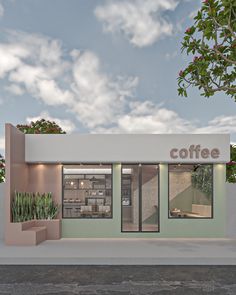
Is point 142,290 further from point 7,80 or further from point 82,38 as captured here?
point 7,80

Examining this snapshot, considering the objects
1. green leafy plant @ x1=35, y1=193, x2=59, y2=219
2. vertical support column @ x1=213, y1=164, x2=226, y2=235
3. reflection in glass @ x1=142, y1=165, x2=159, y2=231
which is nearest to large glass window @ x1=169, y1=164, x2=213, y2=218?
vertical support column @ x1=213, y1=164, x2=226, y2=235

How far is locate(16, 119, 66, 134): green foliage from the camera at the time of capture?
30.0 meters

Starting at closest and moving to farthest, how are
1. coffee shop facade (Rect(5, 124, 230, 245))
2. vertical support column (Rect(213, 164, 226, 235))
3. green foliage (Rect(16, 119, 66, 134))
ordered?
1. coffee shop facade (Rect(5, 124, 230, 245))
2. vertical support column (Rect(213, 164, 226, 235))
3. green foliage (Rect(16, 119, 66, 134))

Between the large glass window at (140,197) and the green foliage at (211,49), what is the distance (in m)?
3.36

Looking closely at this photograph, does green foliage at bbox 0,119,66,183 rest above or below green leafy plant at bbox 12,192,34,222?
above

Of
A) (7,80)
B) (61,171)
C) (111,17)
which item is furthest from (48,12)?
(7,80)

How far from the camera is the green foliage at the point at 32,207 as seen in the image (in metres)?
11.0

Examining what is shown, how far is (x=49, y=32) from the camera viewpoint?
13.7 metres

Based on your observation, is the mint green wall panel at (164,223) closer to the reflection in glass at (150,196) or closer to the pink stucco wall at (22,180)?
the reflection in glass at (150,196)

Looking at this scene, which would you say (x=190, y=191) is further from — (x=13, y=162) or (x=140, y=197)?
(x=13, y=162)

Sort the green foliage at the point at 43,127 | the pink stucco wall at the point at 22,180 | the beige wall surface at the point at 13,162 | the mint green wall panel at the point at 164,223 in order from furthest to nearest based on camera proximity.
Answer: the green foliage at the point at 43,127
the mint green wall panel at the point at 164,223
the beige wall surface at the point at 13,162
the pink stucco wall at the point at 22,180

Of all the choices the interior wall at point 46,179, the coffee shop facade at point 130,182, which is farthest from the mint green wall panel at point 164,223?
the interior wall at point 46,179

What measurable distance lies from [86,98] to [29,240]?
10888 millimetres

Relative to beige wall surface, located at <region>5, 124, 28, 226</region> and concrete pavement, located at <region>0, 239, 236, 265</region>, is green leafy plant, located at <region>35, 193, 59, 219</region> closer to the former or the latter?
beige wall surface, located at <region>5, 124, 28, 226</region>
